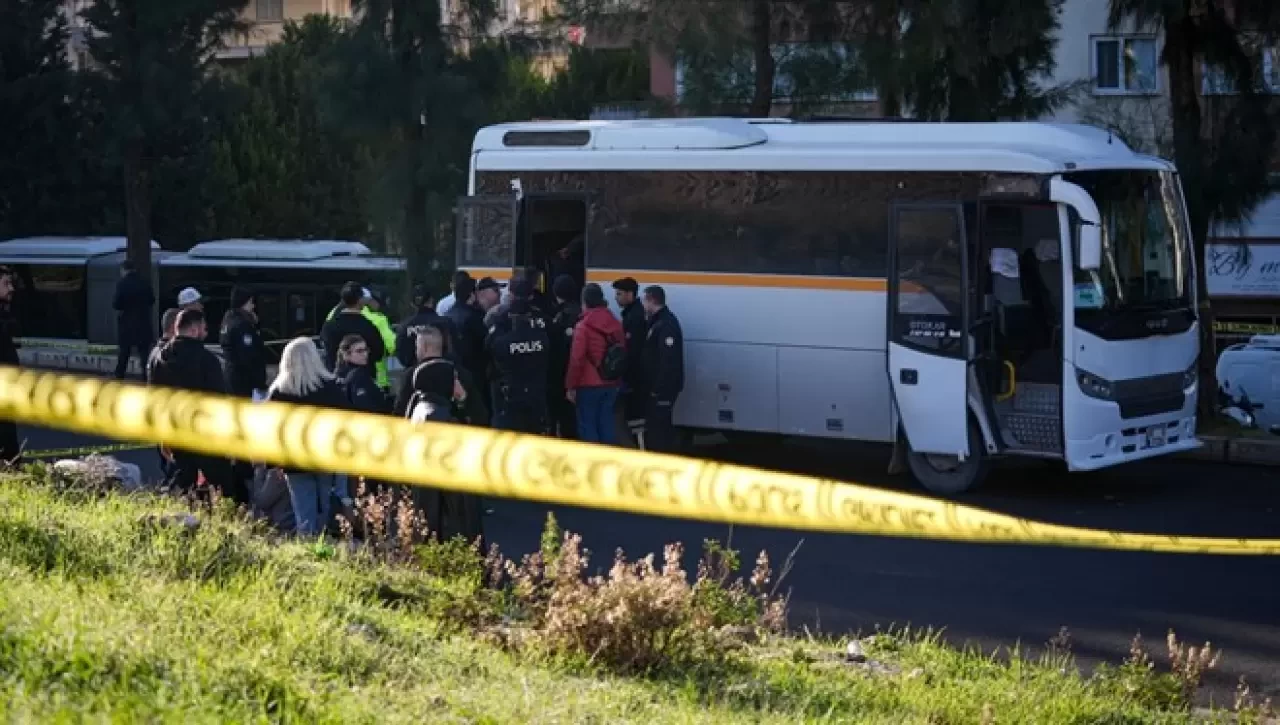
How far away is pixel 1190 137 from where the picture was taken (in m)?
19.7

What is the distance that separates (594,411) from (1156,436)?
15.6 feet

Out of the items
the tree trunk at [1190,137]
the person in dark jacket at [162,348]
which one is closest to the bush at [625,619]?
the person in dark jacket at [162,348]

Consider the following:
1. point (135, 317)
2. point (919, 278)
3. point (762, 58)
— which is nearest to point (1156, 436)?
point (919, 278)

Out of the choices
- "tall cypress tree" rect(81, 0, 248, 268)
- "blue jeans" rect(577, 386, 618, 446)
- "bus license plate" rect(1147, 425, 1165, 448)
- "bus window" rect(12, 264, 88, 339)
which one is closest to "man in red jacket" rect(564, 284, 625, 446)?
"blue jeans" rect(577, 386, 618, 446)

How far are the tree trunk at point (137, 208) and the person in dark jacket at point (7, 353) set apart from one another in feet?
56.6

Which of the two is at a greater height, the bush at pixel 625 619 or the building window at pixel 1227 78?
the building window at pixel 1227 78

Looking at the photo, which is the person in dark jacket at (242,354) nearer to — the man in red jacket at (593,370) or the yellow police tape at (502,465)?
the man in red jacket at (593,370)

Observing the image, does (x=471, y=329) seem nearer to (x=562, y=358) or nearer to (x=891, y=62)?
(x=562, y=358)

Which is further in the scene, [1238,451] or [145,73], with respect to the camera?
[145,73]

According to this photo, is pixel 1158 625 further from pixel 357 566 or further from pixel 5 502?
pixel 5 502

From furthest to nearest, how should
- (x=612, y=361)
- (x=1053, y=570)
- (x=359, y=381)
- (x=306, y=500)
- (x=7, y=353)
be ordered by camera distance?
1. (x=612, y=361)
2. (x=7, y=353)
3. (x=1053, y=570)
4. (x=359, y=381)
5. (x=306, y=500)

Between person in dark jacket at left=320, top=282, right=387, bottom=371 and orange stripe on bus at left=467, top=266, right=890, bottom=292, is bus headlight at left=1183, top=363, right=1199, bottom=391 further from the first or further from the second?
person in dark jacket at left=320, top=282, right=387, bottom=371

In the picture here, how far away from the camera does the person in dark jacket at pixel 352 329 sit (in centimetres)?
1496

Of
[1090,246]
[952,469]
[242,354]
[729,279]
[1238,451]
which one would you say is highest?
[1090,246]
